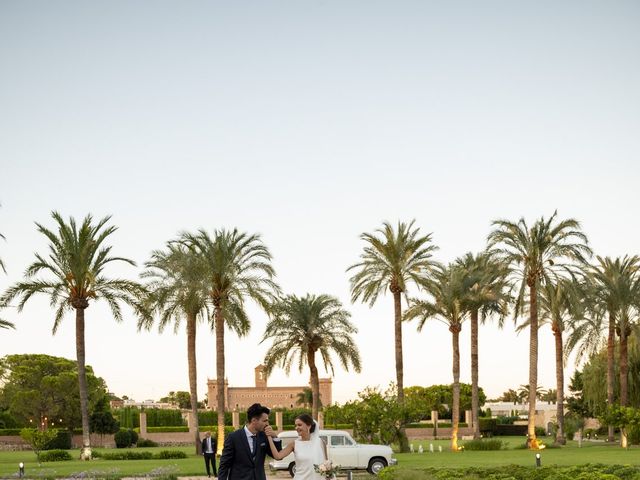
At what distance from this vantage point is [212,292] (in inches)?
1719

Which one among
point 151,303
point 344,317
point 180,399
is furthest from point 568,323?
point 180,399

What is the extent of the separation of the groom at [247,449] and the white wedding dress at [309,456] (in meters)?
0.53

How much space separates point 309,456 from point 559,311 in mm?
45961

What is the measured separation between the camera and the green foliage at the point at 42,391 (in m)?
75.8

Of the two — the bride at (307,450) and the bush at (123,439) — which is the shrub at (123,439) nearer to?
the bush at (123,439)

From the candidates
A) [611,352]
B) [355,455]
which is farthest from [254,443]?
[611,352]

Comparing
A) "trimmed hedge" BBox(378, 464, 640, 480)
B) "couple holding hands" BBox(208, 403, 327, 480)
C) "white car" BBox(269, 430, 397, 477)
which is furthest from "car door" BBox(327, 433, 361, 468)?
"couple holding hands" BBox(208, 403, 327, 480)

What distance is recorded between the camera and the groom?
8.82 meters

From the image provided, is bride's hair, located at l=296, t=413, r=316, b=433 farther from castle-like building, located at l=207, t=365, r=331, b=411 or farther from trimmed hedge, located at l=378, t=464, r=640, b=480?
castle-like building, located at l=207, t=365, r=331, b=411

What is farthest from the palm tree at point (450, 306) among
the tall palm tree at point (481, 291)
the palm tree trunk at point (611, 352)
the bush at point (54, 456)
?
the bush at point (54, 456)

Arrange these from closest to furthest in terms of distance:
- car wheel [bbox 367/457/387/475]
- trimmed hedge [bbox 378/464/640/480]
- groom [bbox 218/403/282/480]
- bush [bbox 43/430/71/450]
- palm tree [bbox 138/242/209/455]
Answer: groom [bbox 218/403/282/480] → trimmed hedge [bbox 378/464/640/480] → car wheel [bbox 367/457/387/475] → palm tree [bbox 138/242/209/455] → bush [bbox 43/430/71/450]

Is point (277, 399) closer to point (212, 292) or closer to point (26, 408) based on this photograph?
point (26, 408)

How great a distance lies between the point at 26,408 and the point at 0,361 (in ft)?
20.0

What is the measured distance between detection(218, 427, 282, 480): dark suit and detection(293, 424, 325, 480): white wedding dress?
0.52 meters
